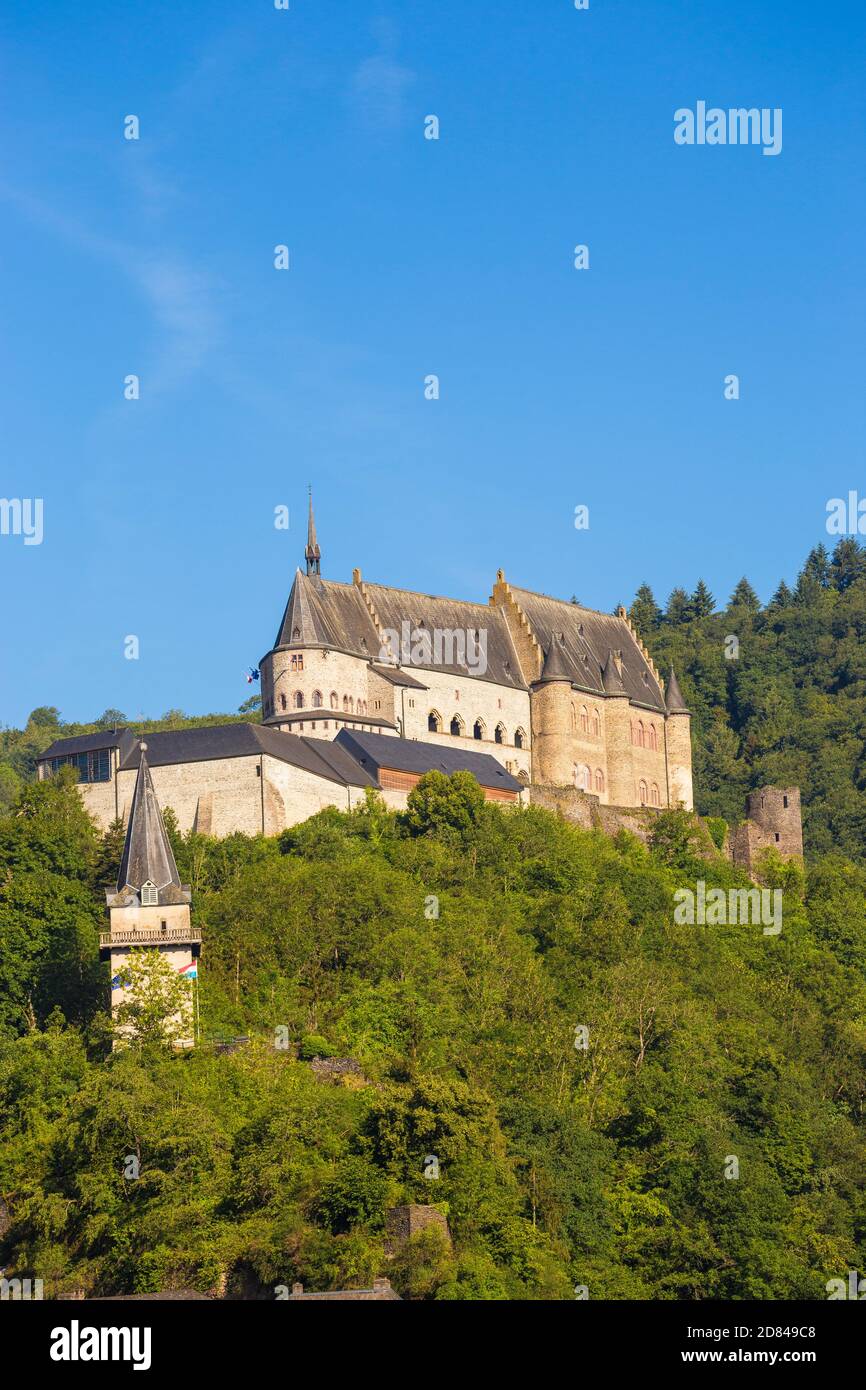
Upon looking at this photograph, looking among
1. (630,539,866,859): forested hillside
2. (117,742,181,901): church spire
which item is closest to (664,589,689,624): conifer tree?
(630,539,866,859): forested hillside

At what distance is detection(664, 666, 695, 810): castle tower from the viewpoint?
99.4 m

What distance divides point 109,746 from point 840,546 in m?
89.1

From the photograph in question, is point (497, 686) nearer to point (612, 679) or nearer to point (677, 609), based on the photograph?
point (612, 679)

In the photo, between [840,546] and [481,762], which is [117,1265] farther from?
[840,546]

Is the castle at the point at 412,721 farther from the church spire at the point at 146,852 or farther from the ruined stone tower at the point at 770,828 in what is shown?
the church spire at the point at 146,852

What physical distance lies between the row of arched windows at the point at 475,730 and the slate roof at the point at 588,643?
3519mm

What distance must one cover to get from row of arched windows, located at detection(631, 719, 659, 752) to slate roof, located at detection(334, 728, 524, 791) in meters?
8.18

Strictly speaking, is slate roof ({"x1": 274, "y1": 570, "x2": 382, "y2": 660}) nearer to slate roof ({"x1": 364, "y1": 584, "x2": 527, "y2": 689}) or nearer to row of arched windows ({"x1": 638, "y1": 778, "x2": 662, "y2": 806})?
Answer: slate roof ({"x1": 364, "y1": 584, "x2": 527, "y2": 689})

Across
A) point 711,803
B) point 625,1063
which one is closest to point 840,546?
point 711,803

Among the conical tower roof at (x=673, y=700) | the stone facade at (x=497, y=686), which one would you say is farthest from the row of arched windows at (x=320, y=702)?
the conical tower roof at (x=673, y=700)

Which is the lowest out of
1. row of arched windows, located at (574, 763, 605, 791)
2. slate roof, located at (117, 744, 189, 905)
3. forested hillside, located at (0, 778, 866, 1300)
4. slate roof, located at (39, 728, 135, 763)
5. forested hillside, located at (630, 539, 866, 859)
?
Result: forested hillside, located at (0, 778, 866, 1300)

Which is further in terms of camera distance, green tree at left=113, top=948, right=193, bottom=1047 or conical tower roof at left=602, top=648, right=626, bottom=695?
conical tower roof at left=602, top=648, right=626, bottom=695

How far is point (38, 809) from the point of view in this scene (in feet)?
264
